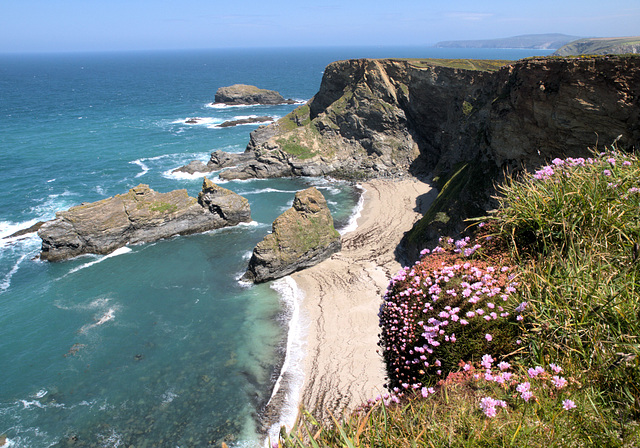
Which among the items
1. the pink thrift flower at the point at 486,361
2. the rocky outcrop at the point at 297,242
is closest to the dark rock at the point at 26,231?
the rocky outcrop at the point at 297,242

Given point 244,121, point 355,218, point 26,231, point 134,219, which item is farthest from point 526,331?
point 244,121

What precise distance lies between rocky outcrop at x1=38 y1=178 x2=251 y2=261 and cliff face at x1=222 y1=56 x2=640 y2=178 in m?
15.9

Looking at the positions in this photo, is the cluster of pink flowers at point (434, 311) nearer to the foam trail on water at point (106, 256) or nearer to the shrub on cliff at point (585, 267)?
the shrub on cliff at point (585, 267)

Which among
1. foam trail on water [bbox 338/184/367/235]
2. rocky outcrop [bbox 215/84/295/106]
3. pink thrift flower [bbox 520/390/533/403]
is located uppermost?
rocky outcrop [bbox 215/84/295/106]

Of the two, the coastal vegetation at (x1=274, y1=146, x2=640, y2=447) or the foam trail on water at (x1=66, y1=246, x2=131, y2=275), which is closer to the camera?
the coastal vegetation at (x1=274, y1=146, x2=640, y2=447)

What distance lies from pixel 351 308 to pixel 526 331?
19.6 meters

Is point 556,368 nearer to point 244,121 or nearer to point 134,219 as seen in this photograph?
point 134,219

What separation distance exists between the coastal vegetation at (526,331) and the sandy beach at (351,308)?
5707mm

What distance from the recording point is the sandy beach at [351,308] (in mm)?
20000

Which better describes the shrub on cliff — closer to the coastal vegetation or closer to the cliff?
the coastal vegetation

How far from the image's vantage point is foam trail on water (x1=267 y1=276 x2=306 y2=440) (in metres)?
19.0

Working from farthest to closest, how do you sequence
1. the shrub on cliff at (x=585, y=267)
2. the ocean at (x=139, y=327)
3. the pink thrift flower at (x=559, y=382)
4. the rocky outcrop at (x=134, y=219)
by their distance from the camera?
the rocky outcrop at (x=134, y=219)
the ocean at (x=139, y=327)
the shrub on cliff at (x=585, y=267)
the pink thrift flower at (x=559, y=382)


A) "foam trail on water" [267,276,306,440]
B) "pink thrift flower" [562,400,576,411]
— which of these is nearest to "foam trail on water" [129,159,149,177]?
"foam trail on water" [267,276,306,440]

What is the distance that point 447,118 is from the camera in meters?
50.3
